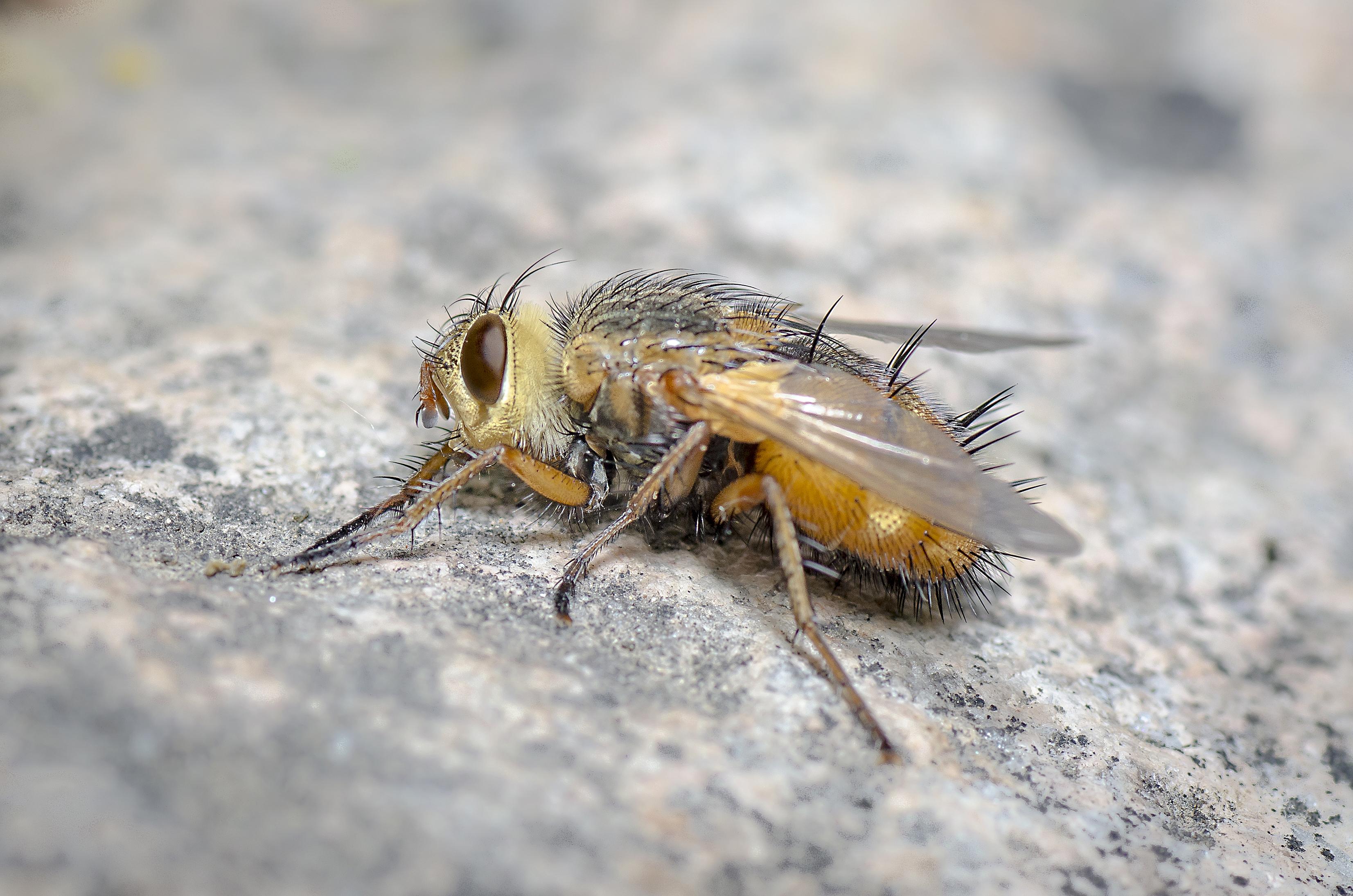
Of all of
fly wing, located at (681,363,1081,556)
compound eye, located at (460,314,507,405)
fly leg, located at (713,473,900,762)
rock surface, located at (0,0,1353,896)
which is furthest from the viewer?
compound eye, located at (460,314,507,405)

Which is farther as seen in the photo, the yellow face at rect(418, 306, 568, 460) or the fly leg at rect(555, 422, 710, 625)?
the yellow face at rect(418, 306, 568, 460)

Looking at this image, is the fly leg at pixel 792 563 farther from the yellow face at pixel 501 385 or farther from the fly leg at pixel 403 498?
the fly leg at pixel 403 498

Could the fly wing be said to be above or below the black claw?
above

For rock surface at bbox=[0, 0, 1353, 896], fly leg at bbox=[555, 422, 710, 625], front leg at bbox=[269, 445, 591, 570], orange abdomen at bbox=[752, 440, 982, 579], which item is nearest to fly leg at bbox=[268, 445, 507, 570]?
front leg at bbox=[269, 445, 591, 570]

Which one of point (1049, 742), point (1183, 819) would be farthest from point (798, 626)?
point (1183, 819)

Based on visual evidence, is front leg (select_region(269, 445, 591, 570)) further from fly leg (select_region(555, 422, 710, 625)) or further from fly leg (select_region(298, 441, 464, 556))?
fly leg (select_region(555, 422, 710, 625))

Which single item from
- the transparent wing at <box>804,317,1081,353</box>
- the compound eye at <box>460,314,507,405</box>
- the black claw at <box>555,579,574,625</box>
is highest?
the transparent wing at <box>804,317,1081,353</box>

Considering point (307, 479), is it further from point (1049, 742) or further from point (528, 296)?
point (1049, 742)

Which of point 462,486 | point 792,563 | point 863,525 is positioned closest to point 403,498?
point 462,486
